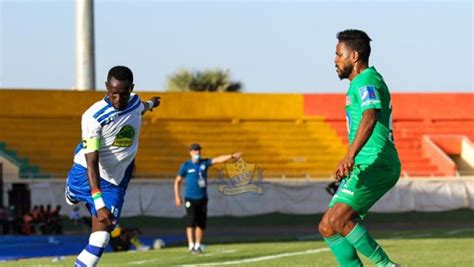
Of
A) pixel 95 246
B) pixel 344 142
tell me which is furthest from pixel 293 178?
pixel 95 246

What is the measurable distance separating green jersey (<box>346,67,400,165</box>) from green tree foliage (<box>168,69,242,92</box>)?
73636mm

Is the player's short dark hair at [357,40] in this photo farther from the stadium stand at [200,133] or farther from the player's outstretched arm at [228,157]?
the stadium stand at [200,133]

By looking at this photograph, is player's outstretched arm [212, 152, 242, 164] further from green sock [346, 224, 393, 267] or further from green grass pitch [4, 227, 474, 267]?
green sock [346, 224, 393, 267]

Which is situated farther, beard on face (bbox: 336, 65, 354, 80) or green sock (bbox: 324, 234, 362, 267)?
beard on face (bbox: 336, 65, 354, 80)

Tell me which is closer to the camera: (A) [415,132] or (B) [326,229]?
(B) [326,229]

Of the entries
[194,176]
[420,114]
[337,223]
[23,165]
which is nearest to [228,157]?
[194,176]

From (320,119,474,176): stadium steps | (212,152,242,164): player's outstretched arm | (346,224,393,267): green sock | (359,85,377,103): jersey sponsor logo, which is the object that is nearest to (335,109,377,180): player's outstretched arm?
(359,85,377,103): jersey sponsor logo

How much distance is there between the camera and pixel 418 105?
49.3m

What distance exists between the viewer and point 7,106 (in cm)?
4528

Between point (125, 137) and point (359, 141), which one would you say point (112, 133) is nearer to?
point (125, 137)

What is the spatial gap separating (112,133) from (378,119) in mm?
2489

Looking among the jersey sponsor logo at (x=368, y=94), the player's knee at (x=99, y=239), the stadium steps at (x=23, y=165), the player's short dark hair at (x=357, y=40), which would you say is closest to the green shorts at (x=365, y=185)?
the jersey sponsor logo at (x=368, y=94)

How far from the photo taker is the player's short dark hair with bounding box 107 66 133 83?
9898 mm

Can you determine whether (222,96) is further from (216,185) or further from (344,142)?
(216,185)
